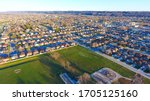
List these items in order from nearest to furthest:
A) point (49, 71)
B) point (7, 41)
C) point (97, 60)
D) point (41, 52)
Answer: point (49, 71) < point (97, 60) < point (41, 52) < point (7, 41)

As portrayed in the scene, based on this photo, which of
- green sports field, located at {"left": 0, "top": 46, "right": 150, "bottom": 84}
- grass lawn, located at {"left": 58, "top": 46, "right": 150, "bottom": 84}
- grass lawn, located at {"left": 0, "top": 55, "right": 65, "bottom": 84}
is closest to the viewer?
grass lawn, located at {"left": 0, "top": 55, "right": 65, "bottom": 84}

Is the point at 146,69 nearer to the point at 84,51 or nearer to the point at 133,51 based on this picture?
the point at 133,51

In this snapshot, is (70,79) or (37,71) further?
(37,71)

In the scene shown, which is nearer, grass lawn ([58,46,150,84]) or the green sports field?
the green sports field

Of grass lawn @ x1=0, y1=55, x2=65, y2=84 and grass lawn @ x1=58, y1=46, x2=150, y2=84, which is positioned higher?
grass lawn @ x1=58, y1=46, x2=150, y2=84

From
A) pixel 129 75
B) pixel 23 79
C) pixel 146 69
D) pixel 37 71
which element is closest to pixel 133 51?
pixel 146 69

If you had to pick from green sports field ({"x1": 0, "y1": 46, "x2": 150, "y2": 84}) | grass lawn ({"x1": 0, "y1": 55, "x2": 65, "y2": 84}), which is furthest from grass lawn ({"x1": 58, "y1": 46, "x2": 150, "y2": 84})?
grass lawn ({"x1": 0, "y1": 55, "x2": 65, "y2": 84})

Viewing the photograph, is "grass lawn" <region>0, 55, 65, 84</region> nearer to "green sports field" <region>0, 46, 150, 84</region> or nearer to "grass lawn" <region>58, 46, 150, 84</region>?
"green sports field" <region>0, 46, 150, 84</region>

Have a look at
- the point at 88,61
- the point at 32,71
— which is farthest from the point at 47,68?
the point at 88,61

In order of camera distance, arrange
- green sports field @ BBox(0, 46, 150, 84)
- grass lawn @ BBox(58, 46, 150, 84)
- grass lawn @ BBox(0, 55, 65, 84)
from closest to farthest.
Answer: grass lawn @ BBox(0, 55, 65, 84) → green sports field @ BBox(0, 46, 150, 84) → grass lawn @ BBox(58, 46, 150, 84)
